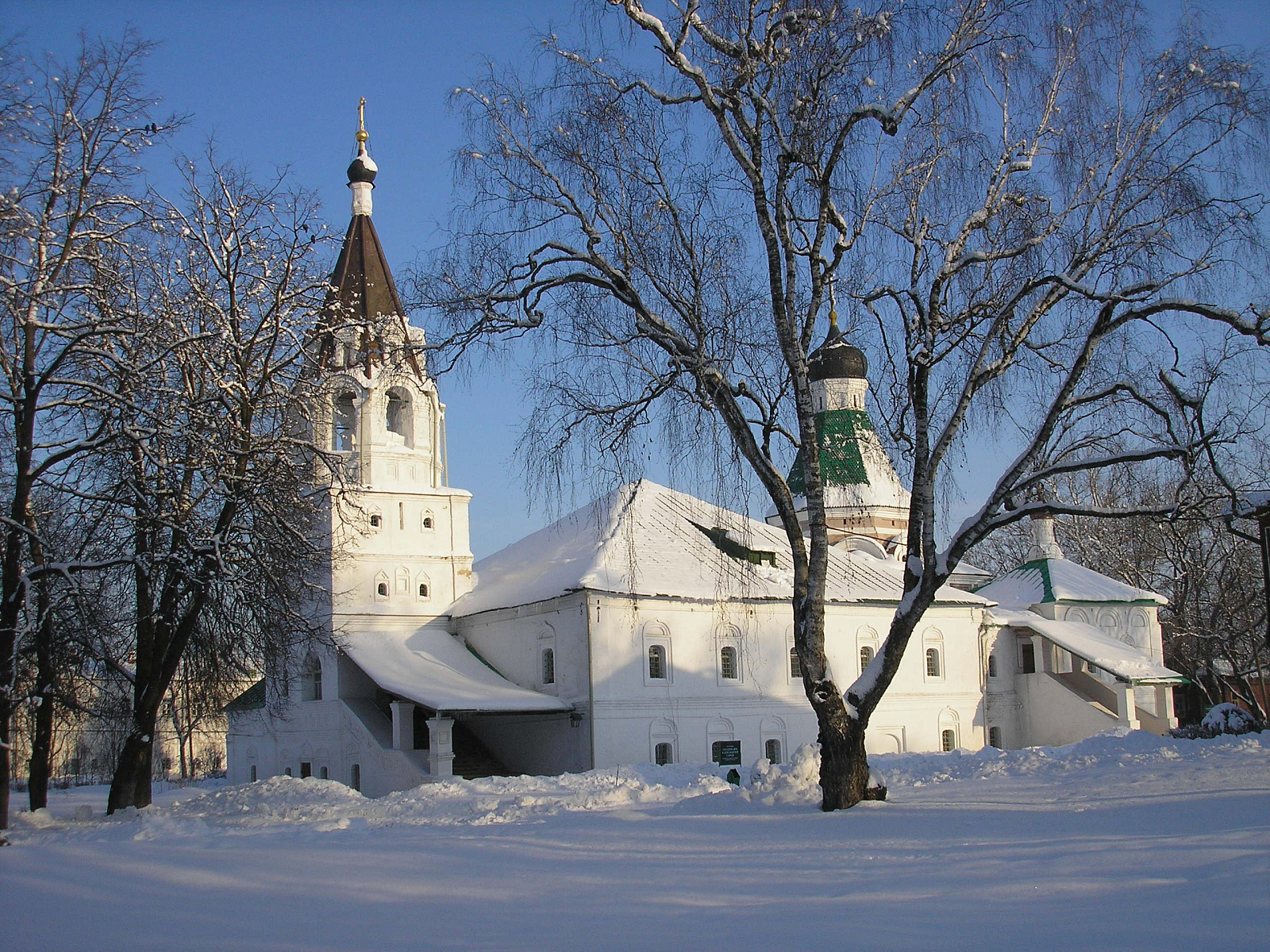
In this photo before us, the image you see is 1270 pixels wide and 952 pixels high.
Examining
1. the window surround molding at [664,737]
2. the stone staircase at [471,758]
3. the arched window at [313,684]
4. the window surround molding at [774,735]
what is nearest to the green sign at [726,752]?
→ the window surround molding at [774,735]

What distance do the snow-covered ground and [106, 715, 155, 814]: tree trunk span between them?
3.04m

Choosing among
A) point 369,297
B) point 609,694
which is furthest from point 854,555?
point 369,297

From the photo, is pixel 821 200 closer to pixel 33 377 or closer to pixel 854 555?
pixel 33 377

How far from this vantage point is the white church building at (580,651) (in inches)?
1179

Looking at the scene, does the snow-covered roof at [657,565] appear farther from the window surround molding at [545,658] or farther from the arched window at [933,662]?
the arched window at [933,662]

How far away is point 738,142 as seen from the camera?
12.7m

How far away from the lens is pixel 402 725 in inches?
1183

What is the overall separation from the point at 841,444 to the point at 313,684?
25.3 m

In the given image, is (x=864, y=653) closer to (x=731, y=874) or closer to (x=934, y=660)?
(x=934, y=660)

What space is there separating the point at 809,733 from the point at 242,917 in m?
27.1

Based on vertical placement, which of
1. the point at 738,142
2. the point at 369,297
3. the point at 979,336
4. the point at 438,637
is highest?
the point at 369,297

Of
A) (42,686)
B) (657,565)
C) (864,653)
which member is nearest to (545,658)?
(657,565)

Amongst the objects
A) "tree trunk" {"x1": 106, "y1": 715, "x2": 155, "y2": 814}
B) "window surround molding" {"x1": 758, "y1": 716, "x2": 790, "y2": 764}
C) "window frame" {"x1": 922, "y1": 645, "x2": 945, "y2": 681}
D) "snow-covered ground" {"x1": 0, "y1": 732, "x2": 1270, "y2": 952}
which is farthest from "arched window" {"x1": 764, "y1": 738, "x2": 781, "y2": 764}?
"tree trunk" {"x1": 106, "y1": 715, "x2": 155, "y2": 814}

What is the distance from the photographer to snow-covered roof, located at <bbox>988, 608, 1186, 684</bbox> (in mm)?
36125
